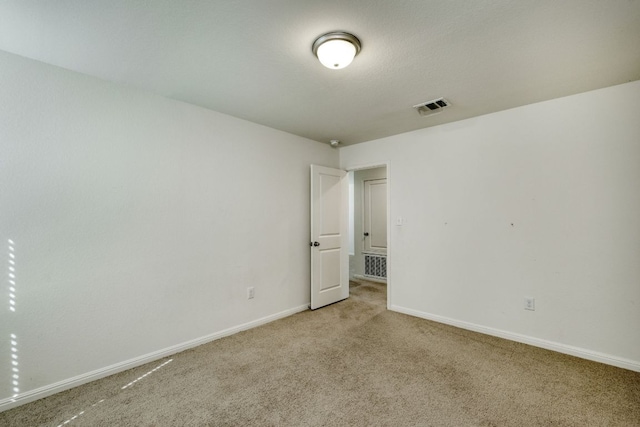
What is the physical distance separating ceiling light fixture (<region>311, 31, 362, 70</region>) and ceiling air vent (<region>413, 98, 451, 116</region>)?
1.18 meters

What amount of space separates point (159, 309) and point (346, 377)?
1763 mm

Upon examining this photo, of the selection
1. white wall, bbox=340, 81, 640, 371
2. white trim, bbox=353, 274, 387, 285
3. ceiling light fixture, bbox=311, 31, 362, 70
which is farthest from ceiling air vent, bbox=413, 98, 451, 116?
white trim, bbox=353, 274, 387, 285

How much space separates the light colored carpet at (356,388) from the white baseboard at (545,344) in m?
0.08

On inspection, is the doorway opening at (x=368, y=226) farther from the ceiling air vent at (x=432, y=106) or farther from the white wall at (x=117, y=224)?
the white wall at (x=117, y=224)

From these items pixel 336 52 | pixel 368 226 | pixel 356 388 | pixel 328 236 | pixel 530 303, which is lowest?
pixel 356 388

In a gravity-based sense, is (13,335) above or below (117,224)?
below

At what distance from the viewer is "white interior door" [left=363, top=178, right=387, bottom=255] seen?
5566 millimetres

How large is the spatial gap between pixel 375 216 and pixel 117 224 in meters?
4.41

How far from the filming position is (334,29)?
166cm

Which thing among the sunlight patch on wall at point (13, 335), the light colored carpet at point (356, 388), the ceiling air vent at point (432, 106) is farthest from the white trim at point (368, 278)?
the sunlight patch on wall at point (13, 335)

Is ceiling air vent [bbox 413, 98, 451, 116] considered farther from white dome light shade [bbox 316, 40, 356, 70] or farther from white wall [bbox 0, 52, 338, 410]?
white wall [bbox 0, 52, 338, 410]

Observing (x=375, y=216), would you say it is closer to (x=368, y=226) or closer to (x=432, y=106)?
(x=368, y=226)

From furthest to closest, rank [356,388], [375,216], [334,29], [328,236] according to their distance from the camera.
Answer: [375,216], [328,236], [356,388], [334,29]

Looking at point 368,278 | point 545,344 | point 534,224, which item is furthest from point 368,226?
point 545,344
